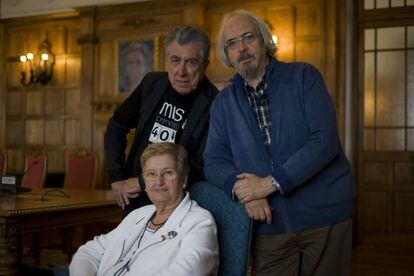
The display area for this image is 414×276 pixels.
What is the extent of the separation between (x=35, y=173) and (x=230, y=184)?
149 inches

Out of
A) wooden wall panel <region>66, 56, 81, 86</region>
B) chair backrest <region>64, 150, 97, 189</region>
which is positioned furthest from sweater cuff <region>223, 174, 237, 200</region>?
wooden wall panel <region>66, 56, 81, 86</region>

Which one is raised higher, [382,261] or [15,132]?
[15,132]

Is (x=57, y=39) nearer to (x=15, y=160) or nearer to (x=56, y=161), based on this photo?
(x=56, y=161)

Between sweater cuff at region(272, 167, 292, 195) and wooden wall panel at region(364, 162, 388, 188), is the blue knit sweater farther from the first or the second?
wooden wall panel at region(364, 162, 388, 188)

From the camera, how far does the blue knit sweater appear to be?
1752mm

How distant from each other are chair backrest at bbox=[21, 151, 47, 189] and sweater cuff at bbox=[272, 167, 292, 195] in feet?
12.2

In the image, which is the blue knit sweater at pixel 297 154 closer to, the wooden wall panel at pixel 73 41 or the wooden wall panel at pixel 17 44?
the wooden wall panel at pixel 73 41

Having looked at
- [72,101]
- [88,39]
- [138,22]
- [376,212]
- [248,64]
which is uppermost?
[138,22]

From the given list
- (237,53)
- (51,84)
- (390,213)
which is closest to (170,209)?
(237,53)

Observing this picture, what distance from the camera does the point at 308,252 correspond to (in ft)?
6.10

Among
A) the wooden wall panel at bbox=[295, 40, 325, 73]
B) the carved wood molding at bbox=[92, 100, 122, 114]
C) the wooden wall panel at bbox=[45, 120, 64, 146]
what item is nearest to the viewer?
the wooden wall panel at bbox=[295, 40, 325, 73]

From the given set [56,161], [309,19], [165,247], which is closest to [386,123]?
[309,19]

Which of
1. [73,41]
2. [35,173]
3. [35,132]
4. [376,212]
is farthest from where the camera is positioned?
[35,132]

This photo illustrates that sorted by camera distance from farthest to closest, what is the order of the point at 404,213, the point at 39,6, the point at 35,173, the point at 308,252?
the point at 39,6 → the point at 404,213 → the point at 35,173 → the point at 308,252
